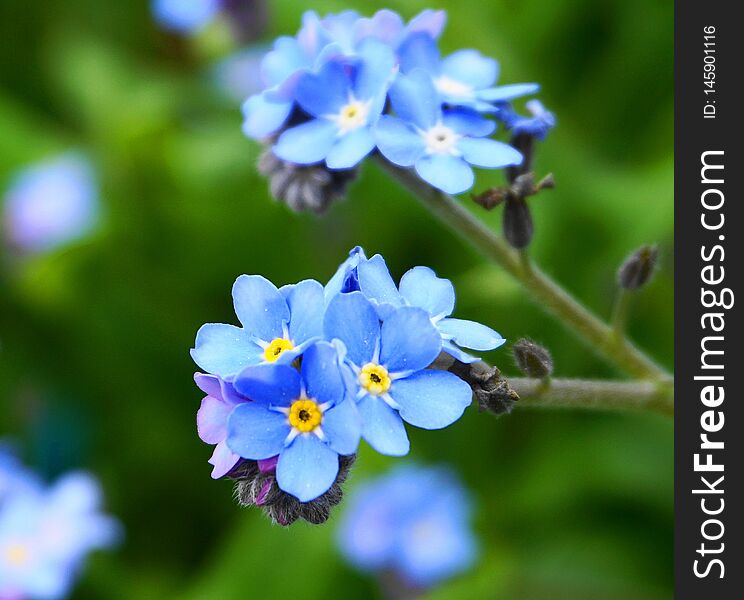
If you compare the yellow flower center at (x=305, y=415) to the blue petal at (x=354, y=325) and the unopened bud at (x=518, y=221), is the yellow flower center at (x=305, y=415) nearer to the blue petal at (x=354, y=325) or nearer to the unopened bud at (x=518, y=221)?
the blue petal at (x=354, y=325)

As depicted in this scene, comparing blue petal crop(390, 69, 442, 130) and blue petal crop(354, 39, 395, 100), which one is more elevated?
blue petal crop(354, 39, 395, 100)

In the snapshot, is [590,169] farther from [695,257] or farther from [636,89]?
[695,257]

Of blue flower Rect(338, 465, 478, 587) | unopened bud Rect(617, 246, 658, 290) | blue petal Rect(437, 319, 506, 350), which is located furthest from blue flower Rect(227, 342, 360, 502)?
blue flower Rect(338, 465, 478, 587)

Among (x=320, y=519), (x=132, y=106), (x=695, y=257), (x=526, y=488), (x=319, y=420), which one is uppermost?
(x=132, y=106)

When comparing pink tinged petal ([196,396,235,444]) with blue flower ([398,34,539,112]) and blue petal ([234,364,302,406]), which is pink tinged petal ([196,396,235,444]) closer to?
blue petal ([234,364,302,406])

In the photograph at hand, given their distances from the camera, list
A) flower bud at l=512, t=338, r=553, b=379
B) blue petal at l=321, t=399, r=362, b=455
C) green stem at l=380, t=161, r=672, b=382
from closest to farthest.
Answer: blue petal at l=321, t=399, r=362, b=455
flower bud at l=512, t=338, r=553, b=379
green stem at l=380, t=161, r=672, b=382

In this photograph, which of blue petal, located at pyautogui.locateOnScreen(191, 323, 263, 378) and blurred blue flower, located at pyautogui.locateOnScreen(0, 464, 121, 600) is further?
blurred blue flower, located at pyautogui.locateOnScreen(0, 464, 121, 600)

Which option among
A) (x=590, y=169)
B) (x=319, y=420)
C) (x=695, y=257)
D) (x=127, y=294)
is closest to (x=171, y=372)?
(x=127, y=294)
